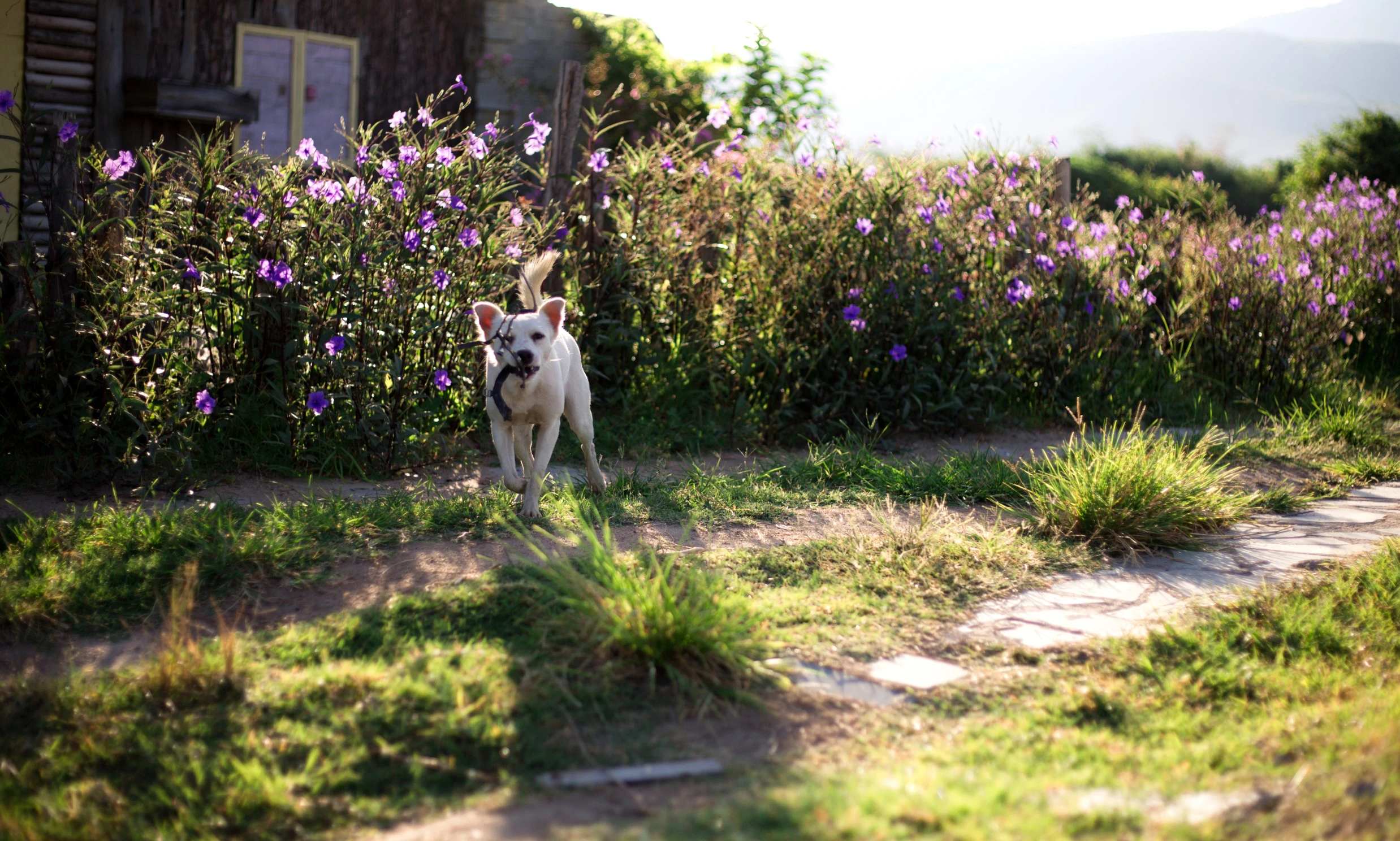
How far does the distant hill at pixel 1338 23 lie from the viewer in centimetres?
12756

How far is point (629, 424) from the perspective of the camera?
6211 mm

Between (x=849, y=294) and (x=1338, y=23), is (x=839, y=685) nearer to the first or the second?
(x=849, y=294)

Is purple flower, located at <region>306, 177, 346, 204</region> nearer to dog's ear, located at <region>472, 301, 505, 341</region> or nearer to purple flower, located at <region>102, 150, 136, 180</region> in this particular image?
purple flower, located at <region>102, 150, 136, 180</region>

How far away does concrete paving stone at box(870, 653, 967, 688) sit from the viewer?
10.0 feet

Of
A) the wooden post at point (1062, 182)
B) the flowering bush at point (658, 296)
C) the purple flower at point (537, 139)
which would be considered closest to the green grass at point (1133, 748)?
the flowering bush at point (658, 296)

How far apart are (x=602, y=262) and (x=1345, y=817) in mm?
5042

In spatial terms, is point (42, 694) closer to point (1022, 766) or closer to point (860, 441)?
point (1022, 766)

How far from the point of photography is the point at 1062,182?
8.50 m

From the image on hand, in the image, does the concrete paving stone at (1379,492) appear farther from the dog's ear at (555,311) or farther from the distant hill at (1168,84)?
the distant hill at (1168,84)

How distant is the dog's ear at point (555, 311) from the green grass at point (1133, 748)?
224cm

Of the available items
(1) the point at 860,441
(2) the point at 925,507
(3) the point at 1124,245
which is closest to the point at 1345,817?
(2) the point at 925,507

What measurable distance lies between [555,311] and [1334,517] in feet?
12.9

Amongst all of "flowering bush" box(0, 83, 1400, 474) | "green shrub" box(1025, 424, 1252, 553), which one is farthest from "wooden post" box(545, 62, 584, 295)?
"green shrub" box(1025, 424, 1252, 553)

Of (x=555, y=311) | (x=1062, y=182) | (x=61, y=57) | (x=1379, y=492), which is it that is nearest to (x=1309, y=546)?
(x=1379, y=492)
